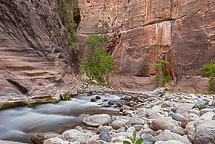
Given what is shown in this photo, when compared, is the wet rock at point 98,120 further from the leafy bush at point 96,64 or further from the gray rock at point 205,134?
the leafy bush at point 96,64

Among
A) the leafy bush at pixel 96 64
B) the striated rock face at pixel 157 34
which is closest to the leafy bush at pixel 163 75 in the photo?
the striated rock face at pixel 157 34

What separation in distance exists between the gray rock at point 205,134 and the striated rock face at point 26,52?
4318 mm

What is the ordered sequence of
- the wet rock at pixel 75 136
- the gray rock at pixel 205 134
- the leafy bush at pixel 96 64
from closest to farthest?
the gray rock at pixel 205 134
the wet rock at pixel 75 136
the leafy bush at pixel 96 64

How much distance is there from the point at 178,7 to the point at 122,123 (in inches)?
727

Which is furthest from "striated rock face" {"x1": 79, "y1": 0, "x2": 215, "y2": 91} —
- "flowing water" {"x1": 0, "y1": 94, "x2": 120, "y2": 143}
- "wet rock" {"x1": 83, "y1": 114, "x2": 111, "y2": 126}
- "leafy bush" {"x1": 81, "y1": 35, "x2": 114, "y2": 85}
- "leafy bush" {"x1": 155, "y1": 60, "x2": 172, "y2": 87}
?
"flowing water" {"x1": 0, "y1": 94, "x2": 120, "y2": 143}

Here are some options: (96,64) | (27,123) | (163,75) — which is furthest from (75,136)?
(163,75)

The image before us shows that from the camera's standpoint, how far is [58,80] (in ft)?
20.7

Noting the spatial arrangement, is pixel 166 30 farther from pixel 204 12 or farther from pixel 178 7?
pixel 204 12

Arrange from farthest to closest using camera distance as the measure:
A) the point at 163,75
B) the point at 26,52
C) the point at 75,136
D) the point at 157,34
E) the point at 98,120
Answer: the point at 157,34 < the point at 163,75 < the point at 26,52 < the point at 98,120 < the point at 75,136

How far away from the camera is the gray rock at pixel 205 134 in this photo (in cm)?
125

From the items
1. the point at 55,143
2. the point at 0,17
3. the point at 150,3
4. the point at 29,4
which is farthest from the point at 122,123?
the point at 150,3

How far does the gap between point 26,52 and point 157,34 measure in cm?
1639

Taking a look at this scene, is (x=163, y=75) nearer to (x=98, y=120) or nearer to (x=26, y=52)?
(x=26, y=52)

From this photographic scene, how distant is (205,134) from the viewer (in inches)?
51.3
